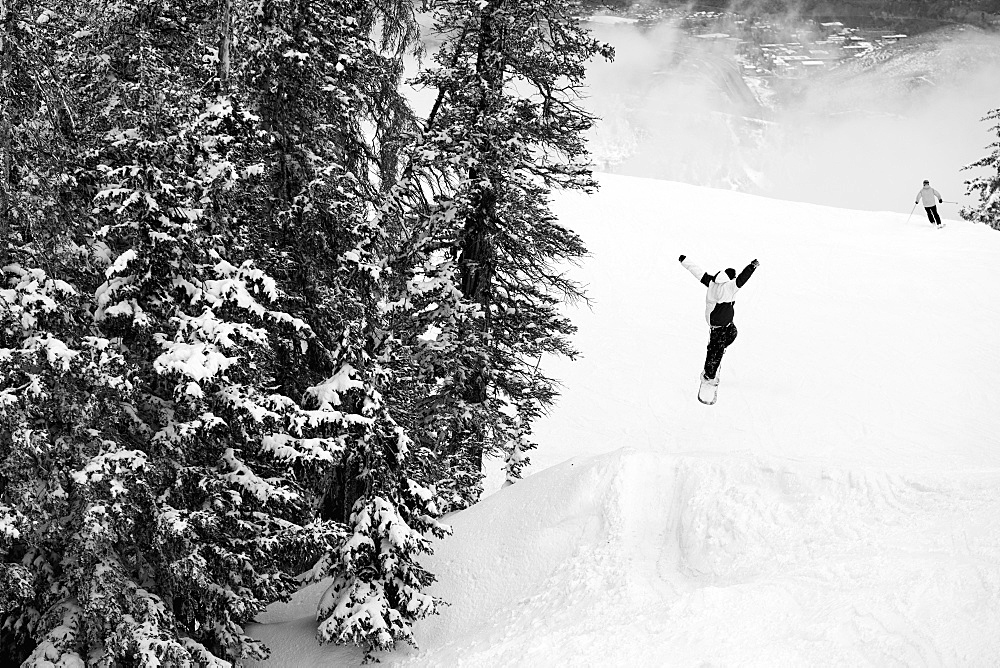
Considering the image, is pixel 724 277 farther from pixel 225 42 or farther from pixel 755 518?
pixel 225 42

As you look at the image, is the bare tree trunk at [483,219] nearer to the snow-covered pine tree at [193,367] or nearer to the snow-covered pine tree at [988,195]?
the snow-covered pine tree at [193,367]

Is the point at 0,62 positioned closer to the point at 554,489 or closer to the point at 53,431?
the point at 53,431

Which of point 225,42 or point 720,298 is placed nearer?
point 225,42

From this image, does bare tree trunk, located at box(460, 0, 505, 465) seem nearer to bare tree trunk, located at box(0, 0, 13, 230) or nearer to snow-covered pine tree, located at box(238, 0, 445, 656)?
snow-covered pine tree, located at box(238, 0, 445, 656)

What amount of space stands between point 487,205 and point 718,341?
501cm

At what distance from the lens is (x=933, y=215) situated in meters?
26.7

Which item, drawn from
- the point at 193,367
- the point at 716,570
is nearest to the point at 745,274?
the point at 716,570

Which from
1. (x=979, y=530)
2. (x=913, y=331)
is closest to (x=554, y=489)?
(x=979, y=530)

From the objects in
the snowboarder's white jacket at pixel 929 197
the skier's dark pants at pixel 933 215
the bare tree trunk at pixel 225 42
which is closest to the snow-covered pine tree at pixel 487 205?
the bare tree trunk at pixel 225 42

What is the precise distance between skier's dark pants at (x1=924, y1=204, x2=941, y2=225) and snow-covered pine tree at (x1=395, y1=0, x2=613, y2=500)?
19.5m

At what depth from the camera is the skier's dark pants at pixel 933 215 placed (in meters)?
26.3

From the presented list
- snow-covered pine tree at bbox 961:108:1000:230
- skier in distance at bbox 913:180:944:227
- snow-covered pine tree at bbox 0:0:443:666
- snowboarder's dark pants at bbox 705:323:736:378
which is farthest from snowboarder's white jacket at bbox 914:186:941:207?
snow-covered pine tree at bbox 0:0:443:666

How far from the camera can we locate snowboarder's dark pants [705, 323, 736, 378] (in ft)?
44.0

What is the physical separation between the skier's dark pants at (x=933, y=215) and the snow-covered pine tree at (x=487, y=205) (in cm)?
1949
